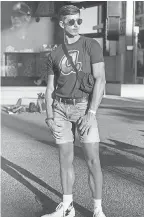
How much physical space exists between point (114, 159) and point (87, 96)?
2876mm

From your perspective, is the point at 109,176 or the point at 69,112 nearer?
the point at 69,112

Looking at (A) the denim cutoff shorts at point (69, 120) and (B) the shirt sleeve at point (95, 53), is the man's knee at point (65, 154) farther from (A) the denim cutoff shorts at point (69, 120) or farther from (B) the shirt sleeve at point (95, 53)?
(B) the shirt sleeve at point (95, 53)

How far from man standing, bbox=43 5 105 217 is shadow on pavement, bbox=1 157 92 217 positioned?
0.25 m

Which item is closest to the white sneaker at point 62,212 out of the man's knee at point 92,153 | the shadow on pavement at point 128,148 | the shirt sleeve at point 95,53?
the man's knee at point 92,153

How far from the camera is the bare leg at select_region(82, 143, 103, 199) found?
12.3 feet

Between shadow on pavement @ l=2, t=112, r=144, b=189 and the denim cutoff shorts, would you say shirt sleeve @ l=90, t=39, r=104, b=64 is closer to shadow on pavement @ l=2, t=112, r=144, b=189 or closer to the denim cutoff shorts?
the denim cutoff shorts

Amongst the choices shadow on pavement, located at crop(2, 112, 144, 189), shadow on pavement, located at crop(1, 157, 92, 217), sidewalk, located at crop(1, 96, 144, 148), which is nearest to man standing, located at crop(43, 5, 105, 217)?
shadow on pavement, located at crop(1, 157, 92, 217)

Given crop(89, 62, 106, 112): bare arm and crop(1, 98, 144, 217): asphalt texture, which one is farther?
crop(1, 98, 144, 217): asphalt texture

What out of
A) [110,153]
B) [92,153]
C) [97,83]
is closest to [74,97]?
[97,83]

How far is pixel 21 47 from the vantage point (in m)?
29.4

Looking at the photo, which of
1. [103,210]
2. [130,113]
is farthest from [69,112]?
[130,113]

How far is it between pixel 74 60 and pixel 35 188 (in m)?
1.79

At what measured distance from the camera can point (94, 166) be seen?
3768mm

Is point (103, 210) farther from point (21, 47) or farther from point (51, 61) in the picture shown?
point (21, 47)
